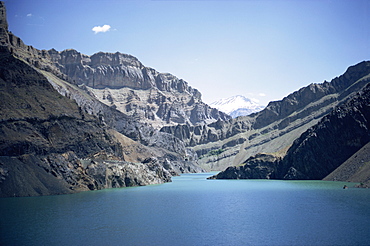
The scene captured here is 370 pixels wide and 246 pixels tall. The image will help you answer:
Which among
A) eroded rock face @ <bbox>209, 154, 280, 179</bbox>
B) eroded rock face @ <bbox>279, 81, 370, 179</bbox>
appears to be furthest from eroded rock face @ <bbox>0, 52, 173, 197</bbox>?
eroded rock face @ <bbox>279, 81, 370, 179</bbox>

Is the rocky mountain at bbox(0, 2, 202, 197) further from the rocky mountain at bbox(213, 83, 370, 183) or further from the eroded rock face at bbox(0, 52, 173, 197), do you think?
A: the rocky mountain at bbox(213, 83, 370, 183)

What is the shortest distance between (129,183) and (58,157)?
23.6m

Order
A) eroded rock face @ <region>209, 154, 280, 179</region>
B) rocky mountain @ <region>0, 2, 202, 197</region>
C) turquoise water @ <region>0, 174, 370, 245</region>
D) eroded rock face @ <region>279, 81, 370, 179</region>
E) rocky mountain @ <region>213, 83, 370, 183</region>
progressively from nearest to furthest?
turquoise water @ <region>0, 174, 370, 245</region>, rocky mountain @ <region>0, 2, 202, 197</region>, rocky mountain @ <region>213, 83, 370, 183</region>, eroded rock face @ <region>279, 81, 370, 179</region>, eroded rock face @ <region>209, 154, 280, 179</region>

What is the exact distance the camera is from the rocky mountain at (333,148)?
10162 cm

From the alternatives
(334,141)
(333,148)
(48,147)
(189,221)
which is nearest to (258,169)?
(333,148)

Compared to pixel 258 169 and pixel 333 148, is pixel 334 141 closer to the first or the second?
pixel 333 148

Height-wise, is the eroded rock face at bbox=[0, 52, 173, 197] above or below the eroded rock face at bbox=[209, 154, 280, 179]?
above

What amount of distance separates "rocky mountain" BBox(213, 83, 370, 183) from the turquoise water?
40.9 metres

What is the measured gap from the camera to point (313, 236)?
35469mm

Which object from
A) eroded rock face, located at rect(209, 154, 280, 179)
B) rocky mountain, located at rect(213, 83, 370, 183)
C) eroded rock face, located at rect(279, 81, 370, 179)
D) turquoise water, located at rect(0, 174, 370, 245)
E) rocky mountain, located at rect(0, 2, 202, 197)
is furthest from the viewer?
eroded rock face, located at rect(209, 154, 280, 179)

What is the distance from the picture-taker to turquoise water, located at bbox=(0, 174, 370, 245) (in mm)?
35312

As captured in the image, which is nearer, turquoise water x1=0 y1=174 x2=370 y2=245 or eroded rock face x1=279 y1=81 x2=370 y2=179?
turquoise water x1=0 y1=174 x2=370 y2=245

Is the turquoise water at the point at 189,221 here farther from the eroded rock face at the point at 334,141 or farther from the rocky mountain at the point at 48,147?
the eroded rock face at the point at 334,141

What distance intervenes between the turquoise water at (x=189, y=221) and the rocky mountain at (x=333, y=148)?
1611 inches
